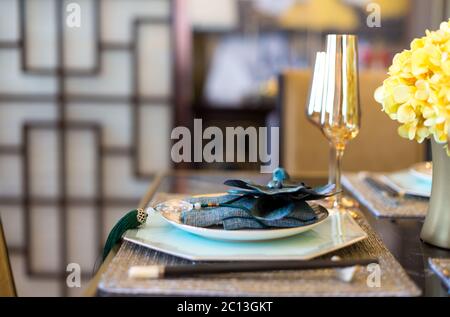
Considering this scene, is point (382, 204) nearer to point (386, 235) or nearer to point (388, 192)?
point (388, 192)

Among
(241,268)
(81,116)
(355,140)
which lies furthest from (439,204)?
(81,116)

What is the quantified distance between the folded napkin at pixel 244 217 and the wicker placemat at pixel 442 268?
0.51ft

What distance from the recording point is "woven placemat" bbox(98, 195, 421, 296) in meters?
0.71

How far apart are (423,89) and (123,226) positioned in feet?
1.42

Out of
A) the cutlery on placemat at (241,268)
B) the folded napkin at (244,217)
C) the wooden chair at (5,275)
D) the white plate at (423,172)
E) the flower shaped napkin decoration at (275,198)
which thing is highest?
the flower shaped napkin decoration at (275,198)

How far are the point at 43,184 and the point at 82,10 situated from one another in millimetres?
679

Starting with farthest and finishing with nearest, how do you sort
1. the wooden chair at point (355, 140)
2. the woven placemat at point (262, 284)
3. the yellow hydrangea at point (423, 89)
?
1. the wooden chair at point (355, 140)
2. the yellow hydrangea at point (423, 89)
3. the woven placemat at point (262, 284)

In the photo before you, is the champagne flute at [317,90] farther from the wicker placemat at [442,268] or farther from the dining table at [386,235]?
the wicker placemat at [442,268]

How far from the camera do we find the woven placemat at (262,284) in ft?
2.34

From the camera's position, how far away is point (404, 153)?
1924 millimetres

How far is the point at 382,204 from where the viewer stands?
120 cm

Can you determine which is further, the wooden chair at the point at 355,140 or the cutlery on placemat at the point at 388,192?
the wooden chair at the point at 355,140

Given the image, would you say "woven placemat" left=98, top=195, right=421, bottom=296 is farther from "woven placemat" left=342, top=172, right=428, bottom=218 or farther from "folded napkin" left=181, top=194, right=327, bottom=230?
"woven placemat" left=342, top=172, right=428, bottom=218

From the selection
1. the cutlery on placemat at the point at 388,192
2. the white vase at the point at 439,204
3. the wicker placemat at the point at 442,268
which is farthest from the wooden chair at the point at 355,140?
the wicker placemat at the point at 442,268
